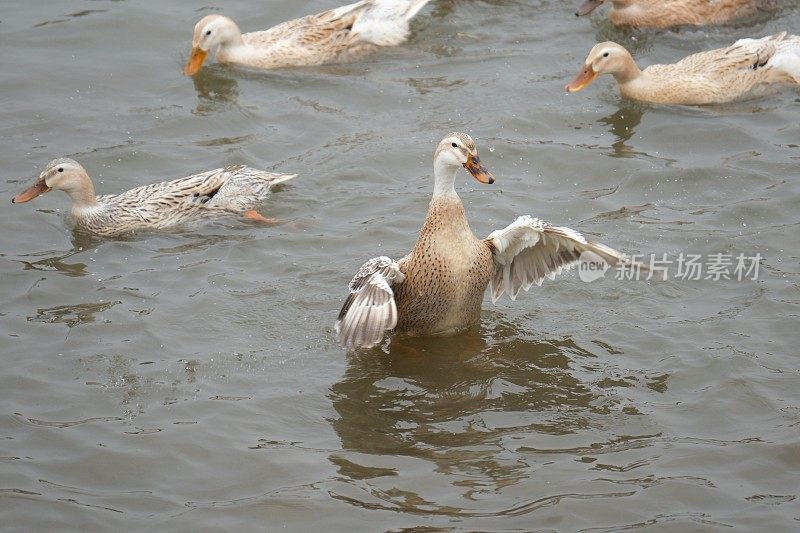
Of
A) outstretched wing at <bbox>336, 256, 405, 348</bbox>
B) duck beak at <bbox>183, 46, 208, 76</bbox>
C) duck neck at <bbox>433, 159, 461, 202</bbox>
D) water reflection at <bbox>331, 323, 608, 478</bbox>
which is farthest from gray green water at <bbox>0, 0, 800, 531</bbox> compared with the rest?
duck neck at <bbox>433, 159, 461, 202</bbox>

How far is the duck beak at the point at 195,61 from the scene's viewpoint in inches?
452

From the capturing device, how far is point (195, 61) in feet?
37.7

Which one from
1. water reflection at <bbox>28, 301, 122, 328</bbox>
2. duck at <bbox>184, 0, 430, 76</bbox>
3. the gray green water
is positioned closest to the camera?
the gray green water

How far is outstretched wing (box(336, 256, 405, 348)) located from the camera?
22.0 ft

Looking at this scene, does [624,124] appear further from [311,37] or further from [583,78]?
[311,37]

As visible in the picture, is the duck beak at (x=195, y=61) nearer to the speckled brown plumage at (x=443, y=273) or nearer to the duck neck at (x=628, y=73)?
the duck neck at (x=628, y=73)

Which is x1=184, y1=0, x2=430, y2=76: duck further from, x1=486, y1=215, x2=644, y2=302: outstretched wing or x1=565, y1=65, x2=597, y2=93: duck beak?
x1=486, y1=215, x2=644, y2=302: outstretched wing

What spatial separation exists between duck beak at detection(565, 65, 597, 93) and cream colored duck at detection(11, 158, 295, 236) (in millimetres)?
3387

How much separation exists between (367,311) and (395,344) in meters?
0.87

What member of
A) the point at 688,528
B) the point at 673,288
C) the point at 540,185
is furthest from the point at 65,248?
the point at 688,528

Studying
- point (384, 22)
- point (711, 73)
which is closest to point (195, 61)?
point (384, 22)

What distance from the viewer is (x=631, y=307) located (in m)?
7.96

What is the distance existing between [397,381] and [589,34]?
6.29m

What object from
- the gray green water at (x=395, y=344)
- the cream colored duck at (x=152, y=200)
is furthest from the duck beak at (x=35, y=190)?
the gray green water at (x=395, y=344)
